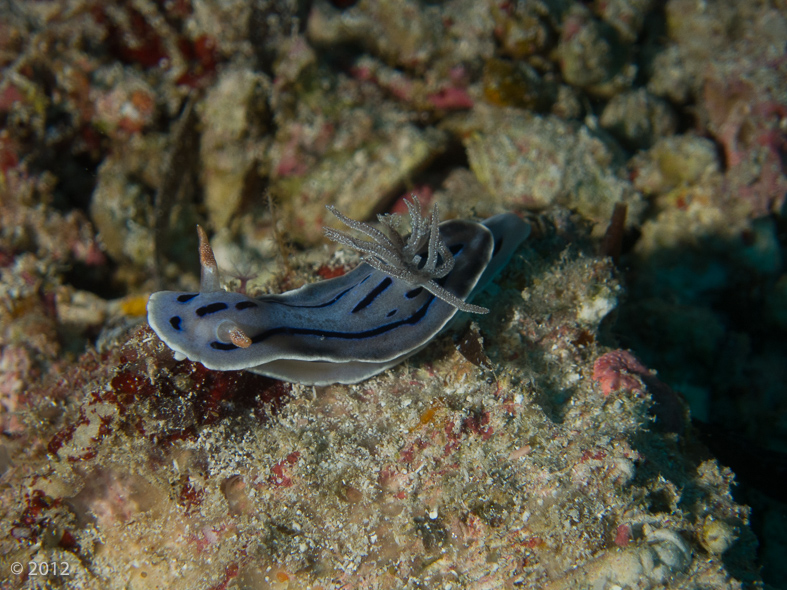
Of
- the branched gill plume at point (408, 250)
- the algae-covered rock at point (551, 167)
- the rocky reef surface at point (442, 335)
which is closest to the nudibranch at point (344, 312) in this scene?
the branched gill plume at point (408, 250)

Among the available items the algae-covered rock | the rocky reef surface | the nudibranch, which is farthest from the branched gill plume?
the algae-covered rock

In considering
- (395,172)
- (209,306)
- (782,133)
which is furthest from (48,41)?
(782,133)

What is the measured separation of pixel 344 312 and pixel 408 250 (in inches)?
26.3

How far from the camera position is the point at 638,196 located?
612 cm

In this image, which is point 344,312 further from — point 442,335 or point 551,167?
point 551,167

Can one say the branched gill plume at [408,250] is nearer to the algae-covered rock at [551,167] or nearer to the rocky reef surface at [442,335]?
the rocky reef surface at [442,335]

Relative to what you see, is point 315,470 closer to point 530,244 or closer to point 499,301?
point 499,301

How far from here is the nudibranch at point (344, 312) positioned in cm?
282

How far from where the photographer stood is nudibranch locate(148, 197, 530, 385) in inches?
111

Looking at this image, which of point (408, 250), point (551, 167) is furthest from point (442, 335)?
point (551, 167)

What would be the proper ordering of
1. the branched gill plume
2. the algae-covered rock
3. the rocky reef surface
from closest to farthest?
the rocky reef surface, the branched gill plume, the algae-covered rock

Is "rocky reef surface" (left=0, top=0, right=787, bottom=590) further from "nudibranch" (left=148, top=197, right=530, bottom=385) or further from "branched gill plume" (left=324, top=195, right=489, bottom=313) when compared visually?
"branched gill plume" (left=324, top=195, right=489, bottom=313)

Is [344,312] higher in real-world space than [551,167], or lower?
higher

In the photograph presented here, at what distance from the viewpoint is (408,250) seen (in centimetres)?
336
